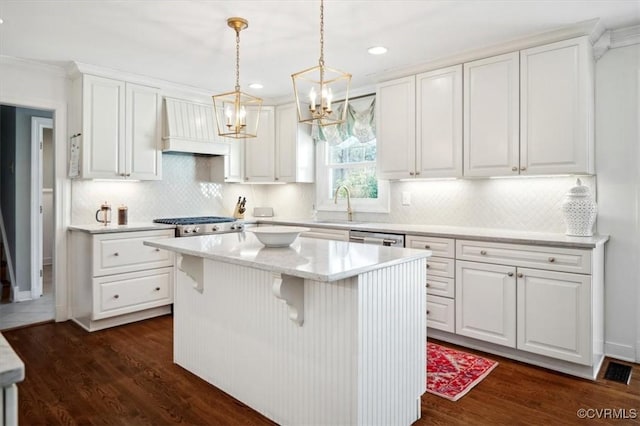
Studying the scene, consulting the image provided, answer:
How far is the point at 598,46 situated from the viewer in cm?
305

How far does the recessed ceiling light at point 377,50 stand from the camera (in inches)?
133

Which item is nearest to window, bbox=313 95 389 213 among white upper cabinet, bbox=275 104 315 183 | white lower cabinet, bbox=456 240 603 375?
white upper cabinet, bbox=275 104 315 183

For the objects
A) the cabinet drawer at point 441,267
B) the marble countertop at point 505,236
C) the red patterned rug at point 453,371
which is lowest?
the red patterned rug at point 453,371

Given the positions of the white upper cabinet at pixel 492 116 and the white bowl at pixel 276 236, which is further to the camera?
the white upper cabinet at pixel 492 116

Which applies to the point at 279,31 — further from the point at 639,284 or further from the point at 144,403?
the point at 639,284

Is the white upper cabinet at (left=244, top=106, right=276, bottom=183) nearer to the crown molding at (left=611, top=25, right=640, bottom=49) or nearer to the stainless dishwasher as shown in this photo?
the stainless dishwasher

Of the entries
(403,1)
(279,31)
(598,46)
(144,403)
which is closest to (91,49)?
(279,31)

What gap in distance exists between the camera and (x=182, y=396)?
2.50 metres

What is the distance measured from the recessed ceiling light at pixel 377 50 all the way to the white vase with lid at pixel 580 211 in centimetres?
181

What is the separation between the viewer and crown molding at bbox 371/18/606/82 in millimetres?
2869

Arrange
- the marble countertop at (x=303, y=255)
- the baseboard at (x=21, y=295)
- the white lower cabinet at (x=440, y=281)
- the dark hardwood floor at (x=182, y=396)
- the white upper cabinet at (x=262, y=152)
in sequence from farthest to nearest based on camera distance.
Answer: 1. the white upper cabinet at (x=262, y=152)
2. the baseboard at (x=21, y=295)
3. the white lower cabinet at (x=440, y=281)
4. the dark hardwood floor at (x=182, y=396)
5. the marble countertop at (x=303, y=255)

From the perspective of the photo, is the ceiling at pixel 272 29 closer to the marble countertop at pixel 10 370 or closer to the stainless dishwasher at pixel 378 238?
the stainless dishwasher at pixel 378 238

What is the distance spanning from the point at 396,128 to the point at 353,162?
0.93 m

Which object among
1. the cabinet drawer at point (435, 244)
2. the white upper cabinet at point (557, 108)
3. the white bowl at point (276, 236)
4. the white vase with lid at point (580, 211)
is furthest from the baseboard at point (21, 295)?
the white vase with lid at point (580, 211)
